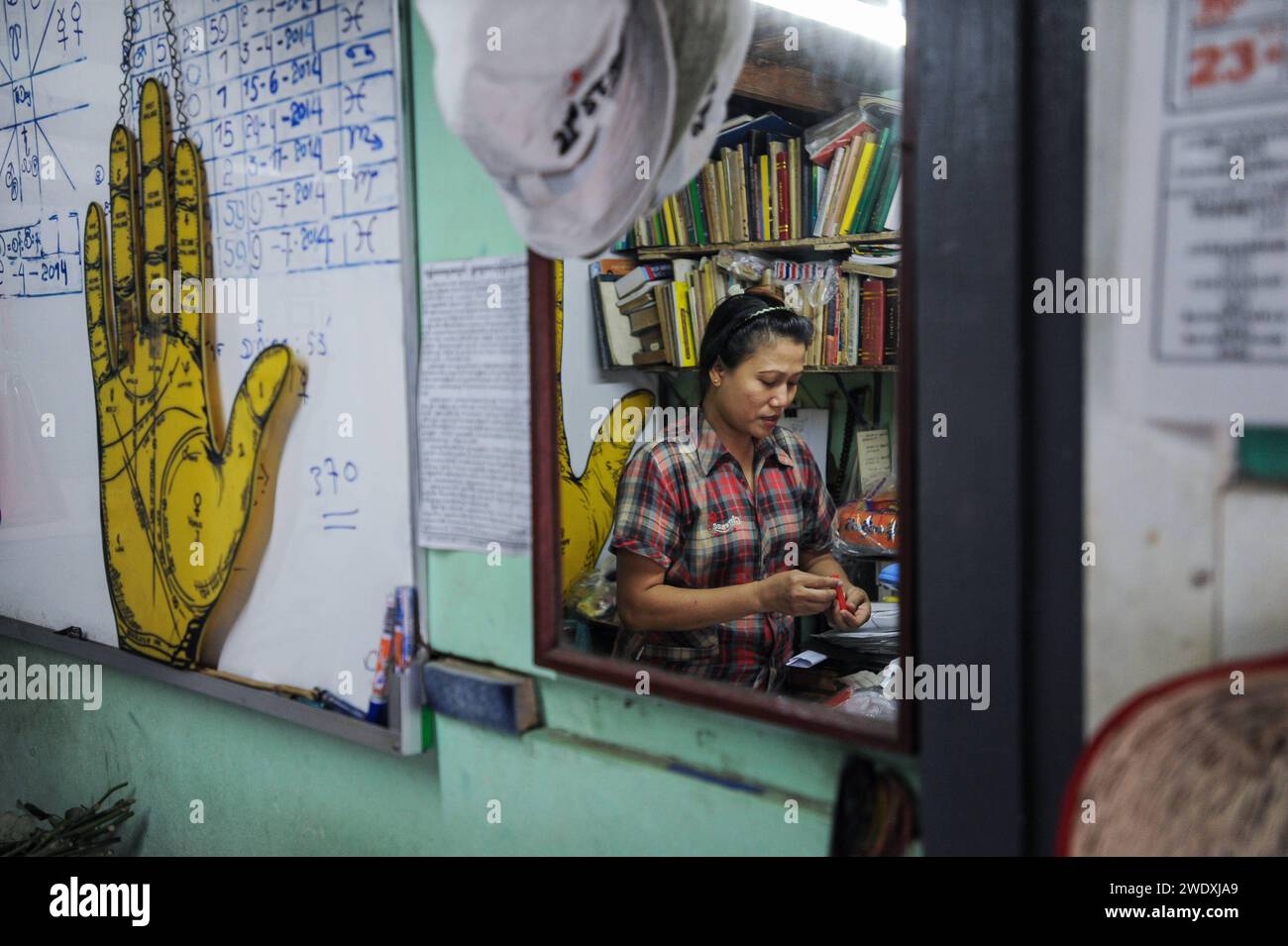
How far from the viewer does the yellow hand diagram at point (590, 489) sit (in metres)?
2.95

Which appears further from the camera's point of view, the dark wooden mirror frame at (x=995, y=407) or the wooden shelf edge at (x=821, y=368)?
the wooden shelf edge at (x=821, y=368)

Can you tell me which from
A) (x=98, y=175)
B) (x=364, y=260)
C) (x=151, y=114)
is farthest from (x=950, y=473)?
(x=98, y=175)

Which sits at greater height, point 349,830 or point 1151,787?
point 1151,787

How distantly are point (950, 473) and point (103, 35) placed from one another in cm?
229

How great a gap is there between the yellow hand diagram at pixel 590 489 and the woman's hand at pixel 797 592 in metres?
0.65

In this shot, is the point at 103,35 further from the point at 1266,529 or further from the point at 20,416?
the point at 1266,529

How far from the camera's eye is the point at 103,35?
8.39 ft

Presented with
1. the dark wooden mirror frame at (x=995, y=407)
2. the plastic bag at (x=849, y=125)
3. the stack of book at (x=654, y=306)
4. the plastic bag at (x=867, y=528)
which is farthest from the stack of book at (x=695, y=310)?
the dark wooden mirror frame at (x=995, y=407)

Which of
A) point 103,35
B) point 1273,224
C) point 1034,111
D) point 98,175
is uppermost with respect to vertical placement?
point 103,35

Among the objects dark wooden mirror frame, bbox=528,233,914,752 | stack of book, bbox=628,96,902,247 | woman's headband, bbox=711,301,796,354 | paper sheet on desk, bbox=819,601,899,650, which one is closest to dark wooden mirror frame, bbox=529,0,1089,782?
dark wooden mirror frame, bbox=528,233,914,752

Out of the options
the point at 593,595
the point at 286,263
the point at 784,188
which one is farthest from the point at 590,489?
the point at 286,263

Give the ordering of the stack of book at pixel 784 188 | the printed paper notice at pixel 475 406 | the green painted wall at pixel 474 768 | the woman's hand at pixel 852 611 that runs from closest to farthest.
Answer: the green painted wall at pixel 474 768
the printed paper notice at pixel 475 406
the woman's hand at pixel 852 611
the stack of book at pixel 784 188

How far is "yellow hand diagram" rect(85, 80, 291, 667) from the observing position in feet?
7.65

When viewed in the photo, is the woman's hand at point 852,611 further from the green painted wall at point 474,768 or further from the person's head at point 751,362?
the green painted wall at point 474,768
